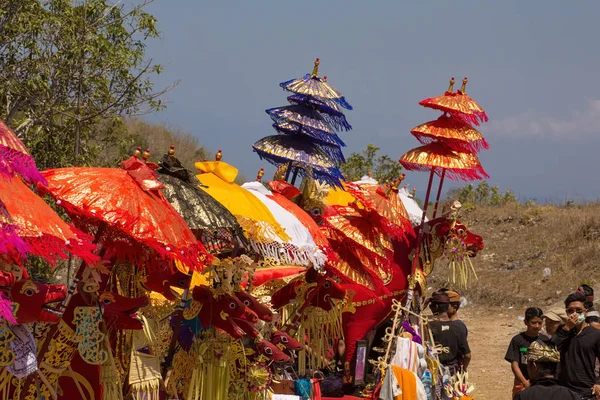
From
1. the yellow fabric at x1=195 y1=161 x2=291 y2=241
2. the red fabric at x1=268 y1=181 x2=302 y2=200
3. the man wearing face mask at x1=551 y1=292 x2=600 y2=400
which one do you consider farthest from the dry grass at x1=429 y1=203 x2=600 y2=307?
the yellow fabric at x1=195 y1=161 x2=291 y2=241

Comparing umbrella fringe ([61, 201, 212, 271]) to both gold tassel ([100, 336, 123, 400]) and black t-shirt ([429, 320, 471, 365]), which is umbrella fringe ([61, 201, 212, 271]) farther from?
black t-shirt ([429, 320, 471, 365])

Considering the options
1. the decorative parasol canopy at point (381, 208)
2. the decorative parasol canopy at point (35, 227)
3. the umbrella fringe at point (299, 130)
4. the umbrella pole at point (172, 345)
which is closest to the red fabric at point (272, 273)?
the decorative parasol canopy at point (381, 208)

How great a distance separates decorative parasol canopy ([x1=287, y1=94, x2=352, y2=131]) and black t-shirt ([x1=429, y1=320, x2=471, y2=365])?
2739 millimetres

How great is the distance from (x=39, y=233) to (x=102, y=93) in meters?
7.93

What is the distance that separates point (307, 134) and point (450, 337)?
2.82 m

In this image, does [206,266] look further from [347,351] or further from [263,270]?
[347,351]

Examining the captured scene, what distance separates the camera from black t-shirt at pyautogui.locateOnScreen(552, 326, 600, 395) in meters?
7.91

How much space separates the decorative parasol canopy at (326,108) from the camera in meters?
11.3

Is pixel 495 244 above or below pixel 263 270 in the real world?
above

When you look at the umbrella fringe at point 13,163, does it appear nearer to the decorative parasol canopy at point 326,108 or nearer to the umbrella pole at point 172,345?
the umbrella pole at point 172,345

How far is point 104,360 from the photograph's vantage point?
5895 millimetres

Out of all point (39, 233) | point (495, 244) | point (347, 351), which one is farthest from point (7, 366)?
point (495, 244)

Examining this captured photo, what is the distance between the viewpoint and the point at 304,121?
1105 cm

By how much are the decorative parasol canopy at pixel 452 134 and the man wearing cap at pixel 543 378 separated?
4.10 meters
